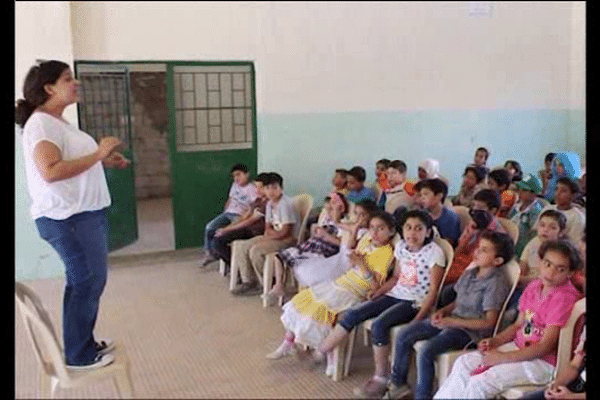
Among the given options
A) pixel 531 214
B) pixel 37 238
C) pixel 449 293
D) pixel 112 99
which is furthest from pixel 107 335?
pixel 531 214

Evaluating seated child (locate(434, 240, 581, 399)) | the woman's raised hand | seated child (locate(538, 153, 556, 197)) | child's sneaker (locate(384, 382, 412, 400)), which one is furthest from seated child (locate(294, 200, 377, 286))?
the woman's raised hand

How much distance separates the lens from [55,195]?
3.08 feet

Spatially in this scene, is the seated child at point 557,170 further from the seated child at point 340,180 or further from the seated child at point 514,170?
the seated child at point 340,180

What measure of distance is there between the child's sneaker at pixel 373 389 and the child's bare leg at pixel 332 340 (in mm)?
143

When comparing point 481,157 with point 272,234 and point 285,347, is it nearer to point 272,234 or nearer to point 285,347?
point 272,234

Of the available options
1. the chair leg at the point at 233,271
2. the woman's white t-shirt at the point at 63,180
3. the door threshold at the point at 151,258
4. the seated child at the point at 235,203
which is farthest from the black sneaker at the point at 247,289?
the woman's white t-shirt at the point at 63,180

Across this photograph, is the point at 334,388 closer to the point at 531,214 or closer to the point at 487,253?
the point at 487,253

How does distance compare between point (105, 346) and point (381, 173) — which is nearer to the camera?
point (105, 346)

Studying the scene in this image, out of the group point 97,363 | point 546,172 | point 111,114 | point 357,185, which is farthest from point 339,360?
point 111,114

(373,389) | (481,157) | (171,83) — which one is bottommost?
(373,389)

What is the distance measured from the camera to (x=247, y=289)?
1.56 metres

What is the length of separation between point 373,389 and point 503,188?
0.73 metres

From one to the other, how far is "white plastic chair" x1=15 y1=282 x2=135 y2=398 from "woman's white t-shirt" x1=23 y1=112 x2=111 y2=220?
15 cm

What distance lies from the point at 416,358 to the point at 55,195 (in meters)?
1.05
